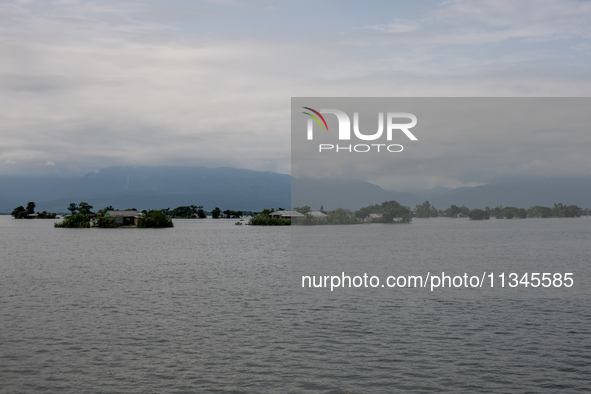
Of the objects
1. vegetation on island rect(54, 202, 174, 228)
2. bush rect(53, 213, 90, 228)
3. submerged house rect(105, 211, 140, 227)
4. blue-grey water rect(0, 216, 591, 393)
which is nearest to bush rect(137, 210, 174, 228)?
vegetation on island rect(54, 202, 174, 228)

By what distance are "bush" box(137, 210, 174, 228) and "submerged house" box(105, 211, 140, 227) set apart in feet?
7.63

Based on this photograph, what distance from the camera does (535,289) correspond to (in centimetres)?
3719

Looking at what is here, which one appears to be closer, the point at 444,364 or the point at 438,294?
the point at 444,364

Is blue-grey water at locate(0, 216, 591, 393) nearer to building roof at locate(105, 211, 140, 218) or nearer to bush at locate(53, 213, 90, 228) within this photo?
building roof at locate(105, 211, 140, 218)

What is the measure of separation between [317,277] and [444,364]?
26644mm

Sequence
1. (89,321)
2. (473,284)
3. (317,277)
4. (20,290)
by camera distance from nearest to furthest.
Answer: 1. (89,321)
2. (20,290)
3. (473,284)
4. (317,277)

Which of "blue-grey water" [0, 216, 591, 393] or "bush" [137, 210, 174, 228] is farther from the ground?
"bush" [137, 210, 174, 228]

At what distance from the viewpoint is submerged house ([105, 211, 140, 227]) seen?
162 meters

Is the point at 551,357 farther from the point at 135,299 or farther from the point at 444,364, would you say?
the point at 135,299

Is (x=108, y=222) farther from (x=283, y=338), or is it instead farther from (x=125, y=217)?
(x=283, y=338)

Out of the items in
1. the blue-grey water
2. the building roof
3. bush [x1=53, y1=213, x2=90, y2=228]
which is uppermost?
the building roof

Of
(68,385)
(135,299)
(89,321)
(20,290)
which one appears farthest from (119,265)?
(68,385)

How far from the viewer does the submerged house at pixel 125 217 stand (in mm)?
161625

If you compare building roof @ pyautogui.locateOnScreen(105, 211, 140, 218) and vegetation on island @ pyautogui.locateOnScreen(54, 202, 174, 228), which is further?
building roof @ pyautogui.locateOnScreen(105, 211, 140, 218)
